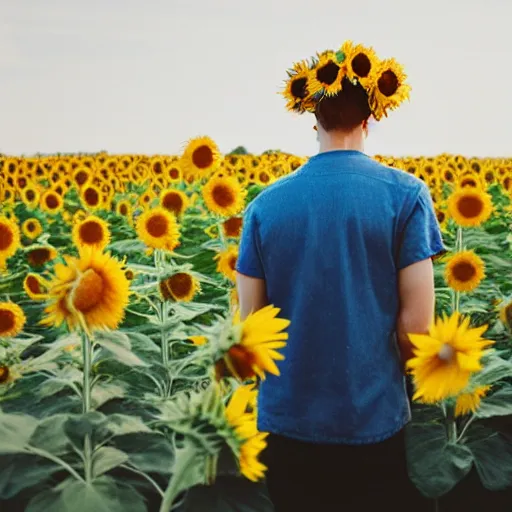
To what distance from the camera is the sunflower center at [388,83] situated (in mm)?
2074

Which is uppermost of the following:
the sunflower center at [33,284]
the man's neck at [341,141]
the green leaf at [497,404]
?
the man's neck at [341,141]

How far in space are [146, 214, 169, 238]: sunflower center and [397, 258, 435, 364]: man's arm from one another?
236cm

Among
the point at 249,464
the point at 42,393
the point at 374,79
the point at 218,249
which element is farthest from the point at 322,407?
the point at 218,249

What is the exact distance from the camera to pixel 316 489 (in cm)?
199

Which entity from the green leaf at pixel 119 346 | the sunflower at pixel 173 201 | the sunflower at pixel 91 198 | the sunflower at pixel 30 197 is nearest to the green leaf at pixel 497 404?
the green leaf at pixel 119 346

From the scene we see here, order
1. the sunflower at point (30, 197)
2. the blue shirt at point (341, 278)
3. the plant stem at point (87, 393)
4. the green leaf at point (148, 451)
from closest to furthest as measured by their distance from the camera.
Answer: the blue shirt at point (341, 278)
the plant stem at point (87, 393)
the green leaf at point (148, 451)
the sunflower at point (30, 197)

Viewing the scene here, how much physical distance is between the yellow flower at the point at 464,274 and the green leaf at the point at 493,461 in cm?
71

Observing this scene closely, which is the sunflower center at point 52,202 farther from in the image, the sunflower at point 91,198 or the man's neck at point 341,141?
the man's neck at point 341,141

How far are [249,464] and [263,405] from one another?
0.67m

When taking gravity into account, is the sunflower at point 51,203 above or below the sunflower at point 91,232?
above

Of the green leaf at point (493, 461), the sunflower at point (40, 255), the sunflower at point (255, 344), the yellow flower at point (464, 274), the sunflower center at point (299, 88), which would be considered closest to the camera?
the sunflower at point (255, 344)

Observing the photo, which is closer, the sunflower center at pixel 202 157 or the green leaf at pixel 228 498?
the green leaf at pixel 228 498

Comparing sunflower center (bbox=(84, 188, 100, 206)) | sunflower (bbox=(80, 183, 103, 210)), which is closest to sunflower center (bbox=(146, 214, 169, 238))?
sunflower (bbox=(80, 183, 103, 210))

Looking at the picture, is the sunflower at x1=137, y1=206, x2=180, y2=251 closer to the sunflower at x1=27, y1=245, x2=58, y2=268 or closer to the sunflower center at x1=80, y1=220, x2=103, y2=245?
the sunflower center at x1=80, y1=220, x2=103, y2=245
